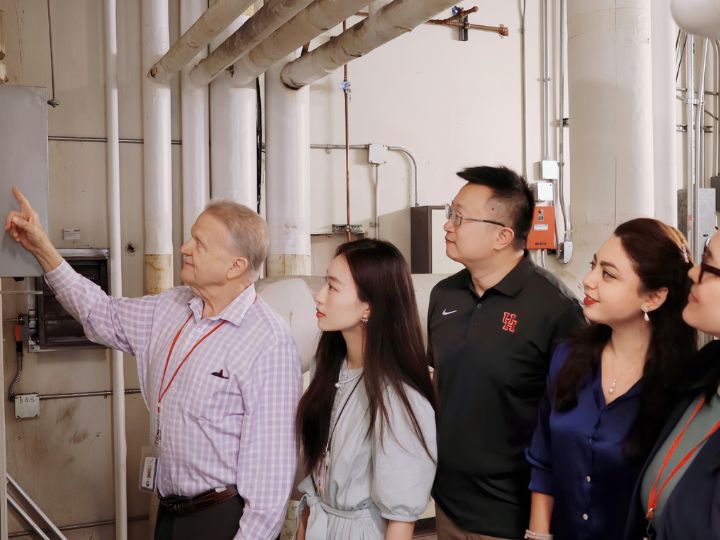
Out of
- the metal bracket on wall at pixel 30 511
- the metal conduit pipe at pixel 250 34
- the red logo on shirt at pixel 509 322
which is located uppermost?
the metal conduit pipe at pixel 250 34

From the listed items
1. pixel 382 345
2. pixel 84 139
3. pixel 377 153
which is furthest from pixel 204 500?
pixel 377 153

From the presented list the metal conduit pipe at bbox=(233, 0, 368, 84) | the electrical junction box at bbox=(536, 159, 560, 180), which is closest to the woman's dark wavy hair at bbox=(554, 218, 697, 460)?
the metal conduit pipe at bbox=(233, 0, 368, 84)

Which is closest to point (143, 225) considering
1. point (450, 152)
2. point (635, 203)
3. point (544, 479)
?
point (450, 152)

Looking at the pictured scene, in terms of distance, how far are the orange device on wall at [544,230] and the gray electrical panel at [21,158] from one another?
321 cm

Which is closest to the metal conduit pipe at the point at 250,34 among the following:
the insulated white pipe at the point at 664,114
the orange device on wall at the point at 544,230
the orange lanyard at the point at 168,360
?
the orange lanyard at the point at 168,360

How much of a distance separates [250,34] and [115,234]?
4.11ft

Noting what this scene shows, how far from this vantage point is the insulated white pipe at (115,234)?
3.30m

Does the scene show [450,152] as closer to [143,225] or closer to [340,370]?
[143,225]

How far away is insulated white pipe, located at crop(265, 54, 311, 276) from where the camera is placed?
11.3 ft

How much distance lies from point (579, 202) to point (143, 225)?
6.72ft

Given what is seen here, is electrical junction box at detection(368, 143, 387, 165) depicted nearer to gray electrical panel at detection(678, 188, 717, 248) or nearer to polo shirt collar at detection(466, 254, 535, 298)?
gray electrical panel at detection(678, 188, 717, 248)

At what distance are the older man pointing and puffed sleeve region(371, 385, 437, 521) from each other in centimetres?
29

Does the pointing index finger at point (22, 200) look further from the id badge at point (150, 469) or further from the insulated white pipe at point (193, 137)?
the insulated white pipe at point (193, 137)

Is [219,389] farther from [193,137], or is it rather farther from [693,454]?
[193,137]
